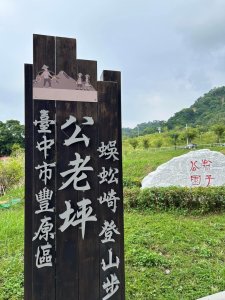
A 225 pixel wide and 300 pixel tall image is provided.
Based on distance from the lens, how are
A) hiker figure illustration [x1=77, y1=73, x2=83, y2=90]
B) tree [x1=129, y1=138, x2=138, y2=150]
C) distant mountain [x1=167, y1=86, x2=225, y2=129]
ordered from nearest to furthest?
1. hiker figure illustration [x1=77, y1=73, x2=83, y2=90]
2. tree [x1=129, y1=138, x2=138, y2=150]
3. distant mountain [x1=167, y1=86, x2=225, y2=129]

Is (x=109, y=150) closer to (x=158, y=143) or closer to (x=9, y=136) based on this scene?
(x=158, y=143)

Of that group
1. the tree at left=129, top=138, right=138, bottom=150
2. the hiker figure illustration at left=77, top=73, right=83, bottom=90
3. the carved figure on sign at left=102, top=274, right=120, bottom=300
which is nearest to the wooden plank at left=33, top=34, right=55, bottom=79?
the hiker figure illustration at left=77, top=73, right=83, bottom=90

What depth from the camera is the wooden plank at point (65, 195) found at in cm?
217

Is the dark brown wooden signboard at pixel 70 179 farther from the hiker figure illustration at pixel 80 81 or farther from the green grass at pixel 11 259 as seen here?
the green grass at pixel 11 259

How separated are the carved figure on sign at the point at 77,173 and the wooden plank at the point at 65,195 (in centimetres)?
3

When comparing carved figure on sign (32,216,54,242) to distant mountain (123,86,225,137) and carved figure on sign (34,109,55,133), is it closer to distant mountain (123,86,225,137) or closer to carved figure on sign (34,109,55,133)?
carved figure on sign (34,109,55,133)

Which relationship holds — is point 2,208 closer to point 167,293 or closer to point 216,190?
point 216,190

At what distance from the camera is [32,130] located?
215 cm

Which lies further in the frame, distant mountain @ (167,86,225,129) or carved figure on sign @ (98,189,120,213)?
distant mountain @ (167,86,225,129)

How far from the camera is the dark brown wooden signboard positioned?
2145 mm

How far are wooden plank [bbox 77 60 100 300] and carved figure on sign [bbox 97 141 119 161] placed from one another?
0.17 feet

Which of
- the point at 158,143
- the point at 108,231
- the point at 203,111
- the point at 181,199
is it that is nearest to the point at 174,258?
the point at 108,231

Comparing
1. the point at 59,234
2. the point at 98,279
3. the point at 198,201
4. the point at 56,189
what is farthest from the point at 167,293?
the point at 198,201

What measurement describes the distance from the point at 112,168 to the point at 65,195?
0.40 metres
